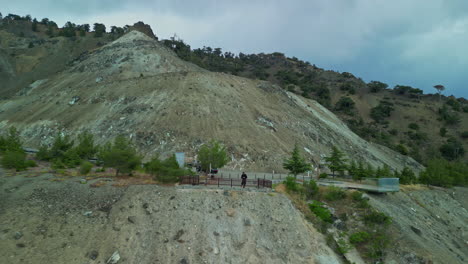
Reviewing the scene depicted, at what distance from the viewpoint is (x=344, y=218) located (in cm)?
1980

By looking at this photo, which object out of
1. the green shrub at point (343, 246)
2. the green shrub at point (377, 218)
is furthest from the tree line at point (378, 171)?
the green shrub at point (343, 246)

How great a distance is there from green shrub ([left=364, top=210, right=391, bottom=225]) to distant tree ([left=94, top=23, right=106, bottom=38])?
5376 inches

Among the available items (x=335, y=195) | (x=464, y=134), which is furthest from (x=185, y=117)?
(x=464, y=134)

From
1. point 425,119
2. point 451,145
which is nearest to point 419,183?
point 451,145

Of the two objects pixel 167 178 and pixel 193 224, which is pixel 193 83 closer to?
pixel 167 178

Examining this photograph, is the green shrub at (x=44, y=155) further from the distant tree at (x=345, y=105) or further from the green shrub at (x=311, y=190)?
the distant tree at (x=345, y=105)

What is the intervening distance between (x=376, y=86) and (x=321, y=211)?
124310mm

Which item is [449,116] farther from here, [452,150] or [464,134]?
[452,150]

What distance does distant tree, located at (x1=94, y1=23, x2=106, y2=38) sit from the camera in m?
128

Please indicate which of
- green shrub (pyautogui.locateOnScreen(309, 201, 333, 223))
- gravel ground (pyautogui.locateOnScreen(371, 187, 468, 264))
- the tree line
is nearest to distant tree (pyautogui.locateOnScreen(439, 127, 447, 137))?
the tree line

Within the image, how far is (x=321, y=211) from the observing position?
19.9m

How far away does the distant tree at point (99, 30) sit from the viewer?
5053 inches

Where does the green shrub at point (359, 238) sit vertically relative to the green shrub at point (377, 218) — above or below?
below

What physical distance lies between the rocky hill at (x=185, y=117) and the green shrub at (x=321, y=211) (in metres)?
19.0
